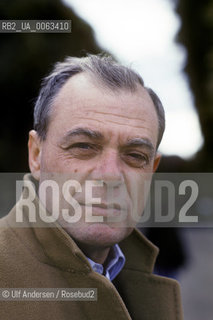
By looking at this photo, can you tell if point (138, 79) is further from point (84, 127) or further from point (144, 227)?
point (144, 227)

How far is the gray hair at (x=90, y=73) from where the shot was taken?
3.40 ft

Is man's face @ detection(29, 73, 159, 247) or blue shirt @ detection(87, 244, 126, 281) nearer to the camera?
man's face @ detection(29, 73, 159, 247)

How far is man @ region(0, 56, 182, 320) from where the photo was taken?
3.09 feet

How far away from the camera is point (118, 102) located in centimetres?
100

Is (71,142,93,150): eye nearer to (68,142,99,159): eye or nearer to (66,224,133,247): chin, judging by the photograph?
(68,142,99,159): eye

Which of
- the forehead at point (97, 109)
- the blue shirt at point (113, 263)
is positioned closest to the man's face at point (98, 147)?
the forehead at point (97, 109)

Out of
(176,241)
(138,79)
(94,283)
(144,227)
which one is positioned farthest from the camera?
(176,241)

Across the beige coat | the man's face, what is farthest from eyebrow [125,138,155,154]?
the beige coat

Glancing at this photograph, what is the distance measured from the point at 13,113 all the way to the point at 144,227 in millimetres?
521

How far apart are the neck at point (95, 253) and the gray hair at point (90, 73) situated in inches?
12.6

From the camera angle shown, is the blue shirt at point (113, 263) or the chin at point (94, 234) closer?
the chin at point (94, 234)

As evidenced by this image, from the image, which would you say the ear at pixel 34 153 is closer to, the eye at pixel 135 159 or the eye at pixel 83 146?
the eye at pixel 83 146

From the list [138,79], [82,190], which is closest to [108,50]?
[138,79]

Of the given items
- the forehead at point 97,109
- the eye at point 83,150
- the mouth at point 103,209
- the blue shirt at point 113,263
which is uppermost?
the forehead at point 97,109
